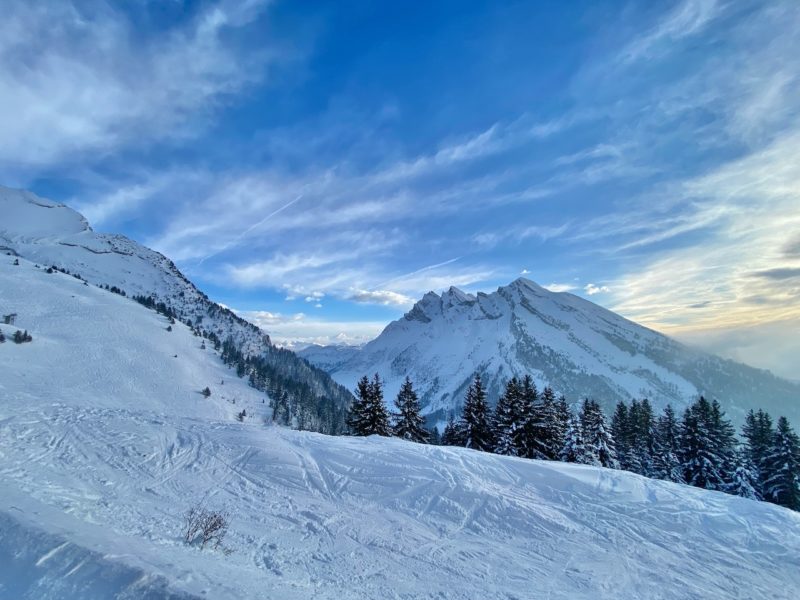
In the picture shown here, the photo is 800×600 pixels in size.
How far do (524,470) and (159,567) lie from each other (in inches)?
514

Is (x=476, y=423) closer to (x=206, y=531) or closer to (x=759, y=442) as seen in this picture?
(x=759, y=442)

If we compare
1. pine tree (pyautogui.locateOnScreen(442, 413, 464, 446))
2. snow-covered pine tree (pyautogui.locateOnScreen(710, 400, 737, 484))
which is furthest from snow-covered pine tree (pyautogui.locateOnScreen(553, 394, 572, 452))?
snow-covered pine tree (pyautogui.locateOnScreen(710, 400, 737, 484))

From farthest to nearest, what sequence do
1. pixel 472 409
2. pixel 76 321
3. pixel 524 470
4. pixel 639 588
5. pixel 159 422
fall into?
pixel 76 321, pixel 472 409, pixel 159 422, pixel 524 470, pixel 639 588

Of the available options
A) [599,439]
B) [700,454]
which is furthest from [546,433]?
[700,454]

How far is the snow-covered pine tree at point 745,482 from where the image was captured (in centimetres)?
3027

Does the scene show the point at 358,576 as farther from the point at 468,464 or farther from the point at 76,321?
the point at 76,321

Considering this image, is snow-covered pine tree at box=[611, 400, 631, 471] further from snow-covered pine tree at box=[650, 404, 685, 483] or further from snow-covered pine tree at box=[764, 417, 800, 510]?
snow-covered pine tree at box=[764, 417, 800, 510]

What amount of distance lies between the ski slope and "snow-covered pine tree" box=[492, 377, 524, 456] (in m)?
16.2

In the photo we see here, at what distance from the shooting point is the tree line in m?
31.1

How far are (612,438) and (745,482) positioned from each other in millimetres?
9591

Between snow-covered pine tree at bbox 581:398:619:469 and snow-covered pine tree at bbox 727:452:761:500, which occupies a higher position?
snow-covered pine tree at bbox 581:398:619:469

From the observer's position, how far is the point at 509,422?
32.8 m

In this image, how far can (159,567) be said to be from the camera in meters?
5.80

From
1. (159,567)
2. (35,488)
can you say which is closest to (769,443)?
(159,567)
